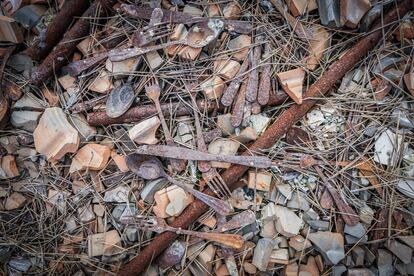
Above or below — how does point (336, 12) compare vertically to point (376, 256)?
above

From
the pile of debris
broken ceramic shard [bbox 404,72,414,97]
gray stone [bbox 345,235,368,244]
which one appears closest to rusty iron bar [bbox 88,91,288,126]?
the pile of debris

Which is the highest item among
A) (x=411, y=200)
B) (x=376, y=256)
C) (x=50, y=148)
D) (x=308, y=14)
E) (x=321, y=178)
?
(x=308, y=14)

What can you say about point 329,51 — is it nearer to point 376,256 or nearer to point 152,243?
point 376,256

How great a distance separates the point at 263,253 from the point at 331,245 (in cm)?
44

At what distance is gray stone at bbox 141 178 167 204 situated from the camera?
2285 millimetres

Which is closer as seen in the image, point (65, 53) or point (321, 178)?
point (321, 178)

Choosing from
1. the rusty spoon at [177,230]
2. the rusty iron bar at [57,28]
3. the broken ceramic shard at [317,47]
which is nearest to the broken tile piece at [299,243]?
the rusty spoon at [177,230]

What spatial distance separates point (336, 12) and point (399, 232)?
1.51 meters

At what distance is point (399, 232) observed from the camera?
218cm

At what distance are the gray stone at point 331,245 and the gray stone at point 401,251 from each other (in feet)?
1.08

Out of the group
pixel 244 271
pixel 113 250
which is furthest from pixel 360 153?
pixel 113 250

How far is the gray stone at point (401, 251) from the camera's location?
7.12 feet

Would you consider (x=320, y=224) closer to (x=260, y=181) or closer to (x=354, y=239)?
(x=354, y=239)

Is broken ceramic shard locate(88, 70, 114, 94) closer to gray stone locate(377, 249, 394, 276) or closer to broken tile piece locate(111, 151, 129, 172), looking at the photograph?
broken tile piece locate(111, 151, 129, 172)
